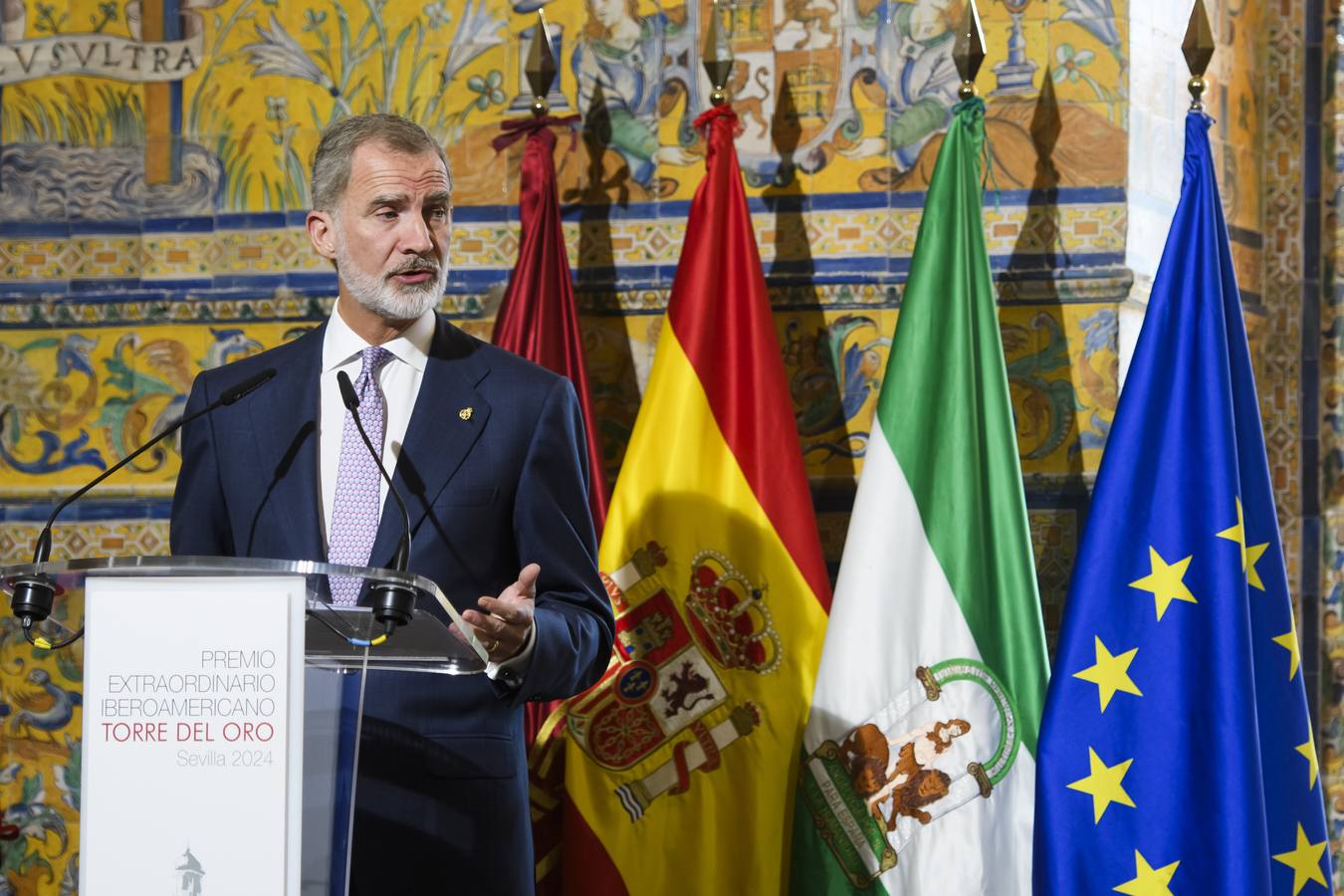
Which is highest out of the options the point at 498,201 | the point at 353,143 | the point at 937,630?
the point at 498,201

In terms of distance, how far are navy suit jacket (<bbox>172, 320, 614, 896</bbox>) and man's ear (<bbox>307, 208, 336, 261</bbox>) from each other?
125 mm

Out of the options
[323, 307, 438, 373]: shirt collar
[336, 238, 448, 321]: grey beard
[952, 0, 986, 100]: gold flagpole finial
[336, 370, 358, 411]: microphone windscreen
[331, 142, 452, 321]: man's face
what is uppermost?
[952, 0, 986, 100]: gold flagpole finial

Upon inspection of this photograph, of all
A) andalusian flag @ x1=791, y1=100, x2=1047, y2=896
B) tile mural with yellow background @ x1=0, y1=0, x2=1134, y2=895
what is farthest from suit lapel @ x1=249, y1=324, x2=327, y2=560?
tile mural with yellow background @ x1=0, y1=0, x2=1134, y2=895

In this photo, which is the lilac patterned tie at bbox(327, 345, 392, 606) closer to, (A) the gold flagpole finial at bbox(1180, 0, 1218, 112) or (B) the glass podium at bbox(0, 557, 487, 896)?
(B) the glass podium at bbox(0, 557, 487, 896)

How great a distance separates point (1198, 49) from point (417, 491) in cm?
215

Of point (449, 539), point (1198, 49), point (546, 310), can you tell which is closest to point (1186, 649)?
point (1198, 49)

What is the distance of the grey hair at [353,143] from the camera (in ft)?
9.34

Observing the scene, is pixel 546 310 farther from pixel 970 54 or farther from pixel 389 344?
pixel 389 344

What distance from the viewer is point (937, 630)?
3840 millimetres

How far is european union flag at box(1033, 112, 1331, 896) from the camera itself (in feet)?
12.0

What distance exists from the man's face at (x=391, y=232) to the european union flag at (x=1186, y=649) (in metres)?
1.63

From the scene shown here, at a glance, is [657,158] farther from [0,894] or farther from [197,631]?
[197,631]

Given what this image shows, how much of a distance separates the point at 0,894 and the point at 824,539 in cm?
200

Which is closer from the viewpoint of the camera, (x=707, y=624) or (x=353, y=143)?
(x=353, y=143)
